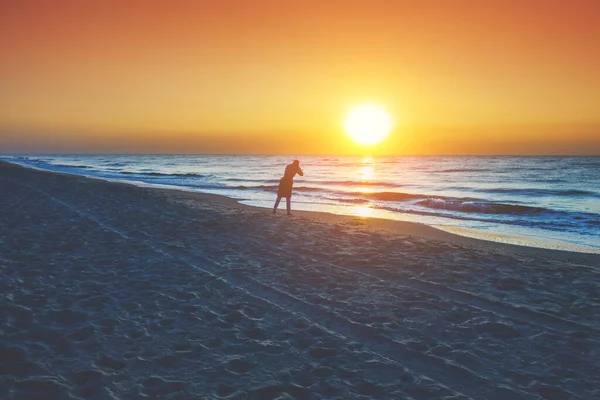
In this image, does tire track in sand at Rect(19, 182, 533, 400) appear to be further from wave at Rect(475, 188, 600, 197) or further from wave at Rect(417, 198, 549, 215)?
wave at Rect(475, 188, 600, 197)

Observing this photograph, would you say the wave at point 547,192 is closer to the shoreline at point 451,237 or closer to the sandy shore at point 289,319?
the shoreline at point 451,237

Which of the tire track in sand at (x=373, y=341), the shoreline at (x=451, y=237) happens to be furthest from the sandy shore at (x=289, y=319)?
the shoreline at (x=451, y=237)

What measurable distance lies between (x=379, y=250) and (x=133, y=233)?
7118mm

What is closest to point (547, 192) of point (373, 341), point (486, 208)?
point (486, 208)

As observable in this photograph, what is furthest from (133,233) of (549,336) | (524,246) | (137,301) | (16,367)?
(524,246)

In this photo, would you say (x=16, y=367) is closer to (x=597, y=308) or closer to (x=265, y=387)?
(x=265, y=387)

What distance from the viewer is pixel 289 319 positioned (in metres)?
6.36

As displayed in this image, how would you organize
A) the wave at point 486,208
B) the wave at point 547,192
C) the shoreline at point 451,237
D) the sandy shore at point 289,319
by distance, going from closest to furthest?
the sandy shore at point 289,319 < the shoreline at point 451,237 < the wave at point 486,208 < the wave at point 547,192

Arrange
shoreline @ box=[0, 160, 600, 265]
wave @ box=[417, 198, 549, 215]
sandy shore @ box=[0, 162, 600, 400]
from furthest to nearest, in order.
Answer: wave @ box=[417, 198, 549, 215], shoreline @ box=[0, 160, 600, 265], sandy shore @ box=[0, 162, 600, 400]

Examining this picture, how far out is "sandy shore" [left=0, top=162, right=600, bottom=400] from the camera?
455cm

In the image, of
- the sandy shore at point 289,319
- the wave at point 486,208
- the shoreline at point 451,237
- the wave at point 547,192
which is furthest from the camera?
the wave at point 547,192

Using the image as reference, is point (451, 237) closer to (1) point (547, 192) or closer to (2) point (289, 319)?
(2) point (289, 319)

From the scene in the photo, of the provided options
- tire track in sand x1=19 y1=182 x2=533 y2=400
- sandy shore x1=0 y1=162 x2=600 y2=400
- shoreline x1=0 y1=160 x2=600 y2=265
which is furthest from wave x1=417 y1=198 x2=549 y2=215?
tire track in sand x1=19 y1=182 x2=533 y2=400

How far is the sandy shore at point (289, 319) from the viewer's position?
455 centimetres
